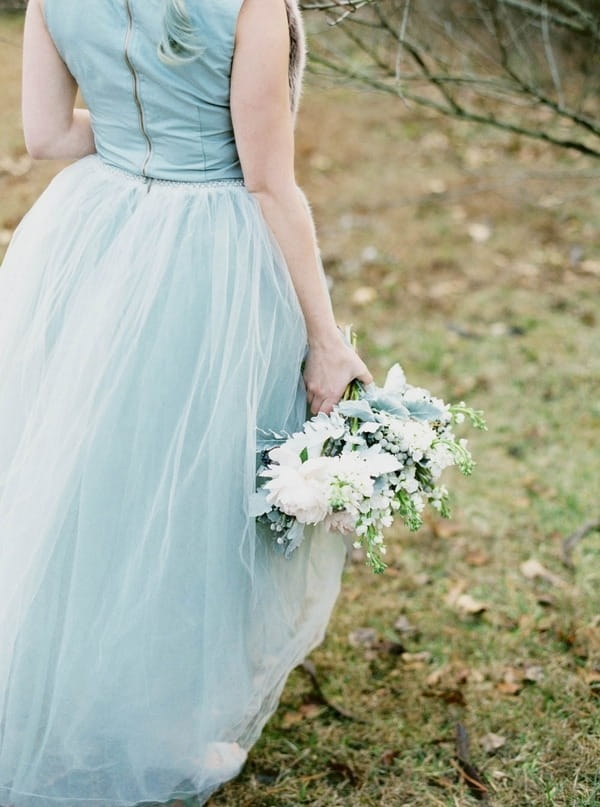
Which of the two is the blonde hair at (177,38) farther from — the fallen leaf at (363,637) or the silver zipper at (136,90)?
the fallen leaf at (363,637)

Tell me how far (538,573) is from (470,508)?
443mm

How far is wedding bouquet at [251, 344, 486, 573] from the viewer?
6.16 ft

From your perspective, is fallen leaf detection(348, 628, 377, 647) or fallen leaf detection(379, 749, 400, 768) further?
fallen leaf detection(348, 628, 377, 647)

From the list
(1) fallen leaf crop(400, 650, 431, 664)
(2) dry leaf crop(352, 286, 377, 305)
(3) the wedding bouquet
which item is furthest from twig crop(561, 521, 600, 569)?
(2) dry leaf crop(352, 286, 377, 305)

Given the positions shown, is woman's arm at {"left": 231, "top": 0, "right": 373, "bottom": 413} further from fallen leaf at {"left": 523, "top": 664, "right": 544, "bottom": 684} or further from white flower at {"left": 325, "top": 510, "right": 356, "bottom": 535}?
fallen leaf at {"left": 523, "top": 664, "right": 544, "bottom": 684}

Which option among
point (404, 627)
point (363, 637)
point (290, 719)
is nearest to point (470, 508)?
point (404, 627)

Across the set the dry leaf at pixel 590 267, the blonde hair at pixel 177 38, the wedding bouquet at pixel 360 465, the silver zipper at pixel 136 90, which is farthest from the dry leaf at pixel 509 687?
the dry leaf at pixel 590 267

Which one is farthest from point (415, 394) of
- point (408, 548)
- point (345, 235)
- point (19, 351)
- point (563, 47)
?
point (563, 47)

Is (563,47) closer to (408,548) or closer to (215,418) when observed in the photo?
(408,548)

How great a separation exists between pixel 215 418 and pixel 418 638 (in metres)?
1.42

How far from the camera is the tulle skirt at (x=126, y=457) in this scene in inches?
77.1

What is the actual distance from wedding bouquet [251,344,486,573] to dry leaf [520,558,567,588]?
1303mm

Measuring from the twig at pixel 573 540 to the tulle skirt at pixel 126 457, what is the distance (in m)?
1.60

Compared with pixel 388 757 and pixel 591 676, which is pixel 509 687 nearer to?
pixel 591 676
